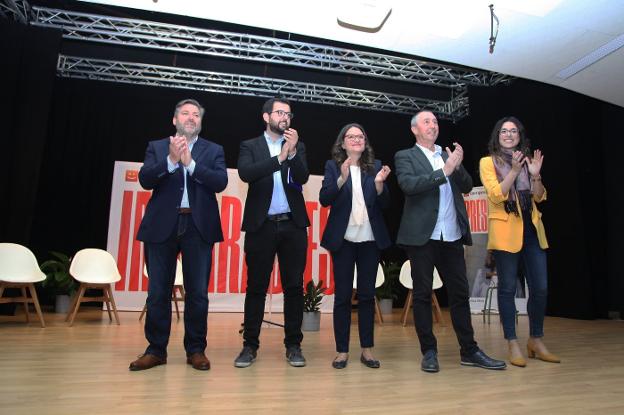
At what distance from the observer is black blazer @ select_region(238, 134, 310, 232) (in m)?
2.41

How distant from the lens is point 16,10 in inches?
218

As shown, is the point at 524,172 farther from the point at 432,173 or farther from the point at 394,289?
the point at 394,289

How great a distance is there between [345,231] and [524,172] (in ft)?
4.14

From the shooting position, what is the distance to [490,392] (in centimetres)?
192

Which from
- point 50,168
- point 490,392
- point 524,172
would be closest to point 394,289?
point 524,172

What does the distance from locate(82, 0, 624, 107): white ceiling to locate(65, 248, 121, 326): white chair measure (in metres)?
2.66

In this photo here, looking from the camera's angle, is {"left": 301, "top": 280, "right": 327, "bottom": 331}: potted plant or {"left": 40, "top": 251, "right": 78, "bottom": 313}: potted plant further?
{"left": 40, "top": 251, "right": 78, "bottom": 313}: potted plant

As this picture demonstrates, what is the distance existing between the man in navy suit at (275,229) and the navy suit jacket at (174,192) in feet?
0.57

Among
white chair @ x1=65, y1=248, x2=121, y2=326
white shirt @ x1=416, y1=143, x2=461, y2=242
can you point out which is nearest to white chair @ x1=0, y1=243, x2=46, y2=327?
white chair @ x1=65, y1=248, x2=121, y2=326

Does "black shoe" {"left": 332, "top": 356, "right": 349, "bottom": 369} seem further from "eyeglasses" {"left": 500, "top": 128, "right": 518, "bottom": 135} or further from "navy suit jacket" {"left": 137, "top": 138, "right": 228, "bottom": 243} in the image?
"eyeglasses" {"left": 500, "top": 128, "right": 518, "bottom": 135}

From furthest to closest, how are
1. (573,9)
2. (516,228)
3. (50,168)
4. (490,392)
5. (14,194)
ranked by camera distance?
(50,168) < (14,194) < (573,9) < (516,228) < (490,392)

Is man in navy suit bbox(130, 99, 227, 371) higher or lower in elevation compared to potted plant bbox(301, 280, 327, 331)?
higher

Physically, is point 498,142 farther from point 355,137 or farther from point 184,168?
point 184,168

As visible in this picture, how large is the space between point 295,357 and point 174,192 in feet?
3.75
